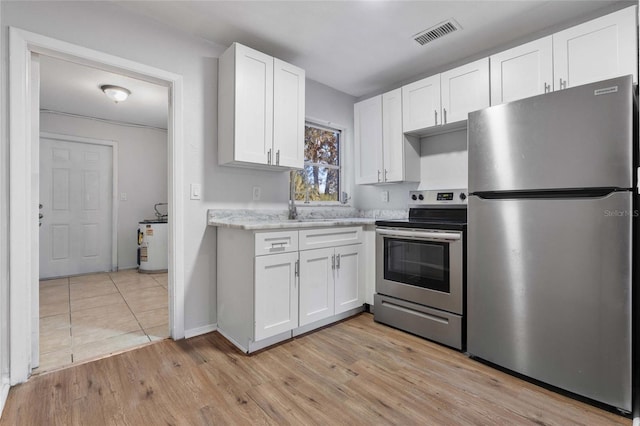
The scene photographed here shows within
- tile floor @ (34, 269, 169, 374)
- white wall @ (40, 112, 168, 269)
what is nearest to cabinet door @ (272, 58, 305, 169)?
tile floor @ (34, 269, 169, 374)

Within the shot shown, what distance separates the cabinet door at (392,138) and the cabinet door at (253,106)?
1.17m

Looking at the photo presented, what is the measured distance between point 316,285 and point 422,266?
84cm

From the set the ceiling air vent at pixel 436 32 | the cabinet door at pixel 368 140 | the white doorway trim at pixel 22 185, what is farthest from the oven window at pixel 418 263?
the white doorway trim at pixel 22 185

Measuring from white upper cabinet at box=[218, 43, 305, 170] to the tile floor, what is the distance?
1537mm

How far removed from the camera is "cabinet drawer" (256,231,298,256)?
208cm

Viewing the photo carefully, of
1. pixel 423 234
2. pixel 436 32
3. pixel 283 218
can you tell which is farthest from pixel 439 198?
pixel 283 218

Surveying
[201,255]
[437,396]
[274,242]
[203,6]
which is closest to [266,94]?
[203,6]

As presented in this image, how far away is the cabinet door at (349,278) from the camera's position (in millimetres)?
2604

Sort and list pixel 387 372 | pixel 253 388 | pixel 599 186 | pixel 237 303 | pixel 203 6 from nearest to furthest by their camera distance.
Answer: pixel 599 186
pixel 253 388
pixel 387 372
pixel 203 6
pixel 237 303

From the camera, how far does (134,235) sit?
5008 mm

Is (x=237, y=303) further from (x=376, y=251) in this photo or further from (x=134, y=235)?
(x=134, y=235)

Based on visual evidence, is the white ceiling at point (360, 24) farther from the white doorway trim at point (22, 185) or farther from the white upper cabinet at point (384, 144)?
the white doorway trim at point (22, 185)

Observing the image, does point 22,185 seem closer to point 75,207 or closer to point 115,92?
point 115,92

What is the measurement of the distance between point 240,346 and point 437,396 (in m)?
1.31
